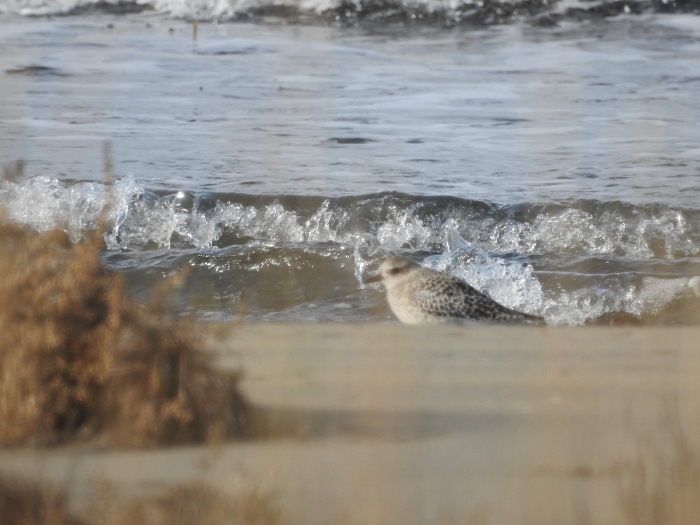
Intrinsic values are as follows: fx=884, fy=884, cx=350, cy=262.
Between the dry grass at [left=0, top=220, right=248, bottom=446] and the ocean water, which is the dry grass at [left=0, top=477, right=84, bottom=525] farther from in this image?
the ocean water

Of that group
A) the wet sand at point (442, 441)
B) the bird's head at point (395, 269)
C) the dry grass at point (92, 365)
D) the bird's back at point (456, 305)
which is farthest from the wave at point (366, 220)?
the dry grass at point (92, 365)

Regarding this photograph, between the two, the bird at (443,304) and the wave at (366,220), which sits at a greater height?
the bird at (443,304)

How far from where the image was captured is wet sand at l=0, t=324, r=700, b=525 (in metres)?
2.52

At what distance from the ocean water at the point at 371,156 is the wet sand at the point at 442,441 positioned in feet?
9.52

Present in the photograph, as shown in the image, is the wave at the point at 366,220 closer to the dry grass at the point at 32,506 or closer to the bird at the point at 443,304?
the bird at the point at 443,304

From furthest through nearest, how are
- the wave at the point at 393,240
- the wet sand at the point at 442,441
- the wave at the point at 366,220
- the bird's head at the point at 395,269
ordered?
the wave at the point at 366,220, the wave at the point at 393,240, the bird's head at the point at 395,269, the wet sand at the point at 442,441

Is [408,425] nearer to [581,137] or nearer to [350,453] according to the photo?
[350,453]

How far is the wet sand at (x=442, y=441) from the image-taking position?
2.52m

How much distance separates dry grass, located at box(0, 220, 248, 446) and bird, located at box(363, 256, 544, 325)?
3.36m

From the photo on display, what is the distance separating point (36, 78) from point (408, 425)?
1179 cm

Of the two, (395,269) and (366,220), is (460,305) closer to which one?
(395,269)

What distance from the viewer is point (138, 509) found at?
7.10ft

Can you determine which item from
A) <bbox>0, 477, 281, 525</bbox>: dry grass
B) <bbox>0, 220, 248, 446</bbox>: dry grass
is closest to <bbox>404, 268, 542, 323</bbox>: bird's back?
<bbox>0, 220, 248, 446</bbox>: dry grass

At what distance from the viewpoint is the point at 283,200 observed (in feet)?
34.5
